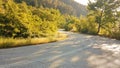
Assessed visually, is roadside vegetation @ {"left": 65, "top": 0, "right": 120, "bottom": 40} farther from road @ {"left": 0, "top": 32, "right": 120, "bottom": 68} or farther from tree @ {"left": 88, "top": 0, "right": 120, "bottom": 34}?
road @ {"left": 0, "top": 32, "right": 120, "bottom": 68}

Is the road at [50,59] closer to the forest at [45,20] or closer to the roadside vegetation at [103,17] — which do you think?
the forest at [45,20]

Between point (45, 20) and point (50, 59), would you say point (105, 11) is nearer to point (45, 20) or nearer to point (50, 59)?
point (45, 20)

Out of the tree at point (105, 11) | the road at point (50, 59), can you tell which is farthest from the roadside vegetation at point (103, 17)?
the road at point (50, 59)

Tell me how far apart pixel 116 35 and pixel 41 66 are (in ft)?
99.7

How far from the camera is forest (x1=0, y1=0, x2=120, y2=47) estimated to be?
20.2 meters

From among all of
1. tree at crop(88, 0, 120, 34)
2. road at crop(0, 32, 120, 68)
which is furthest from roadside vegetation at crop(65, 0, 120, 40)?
road at crop(0, 32, 120, 68)

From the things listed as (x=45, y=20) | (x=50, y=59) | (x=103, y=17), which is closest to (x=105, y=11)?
(x=103, y=17)

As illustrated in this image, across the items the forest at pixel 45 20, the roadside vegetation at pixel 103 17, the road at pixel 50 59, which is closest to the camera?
the road at pixel 50 59

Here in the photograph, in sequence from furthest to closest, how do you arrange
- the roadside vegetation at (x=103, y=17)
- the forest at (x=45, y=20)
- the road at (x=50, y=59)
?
the roadside vegetation at (x=103, y=17)
the forest at (x=45, y=20)
the road at (x=50, y=59)

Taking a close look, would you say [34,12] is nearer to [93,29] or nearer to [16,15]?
[16,15]

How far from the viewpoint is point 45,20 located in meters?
30.9

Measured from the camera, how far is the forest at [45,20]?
66.3 feet

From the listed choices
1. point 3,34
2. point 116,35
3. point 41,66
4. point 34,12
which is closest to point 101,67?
point 41,66

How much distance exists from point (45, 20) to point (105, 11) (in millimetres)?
18153
